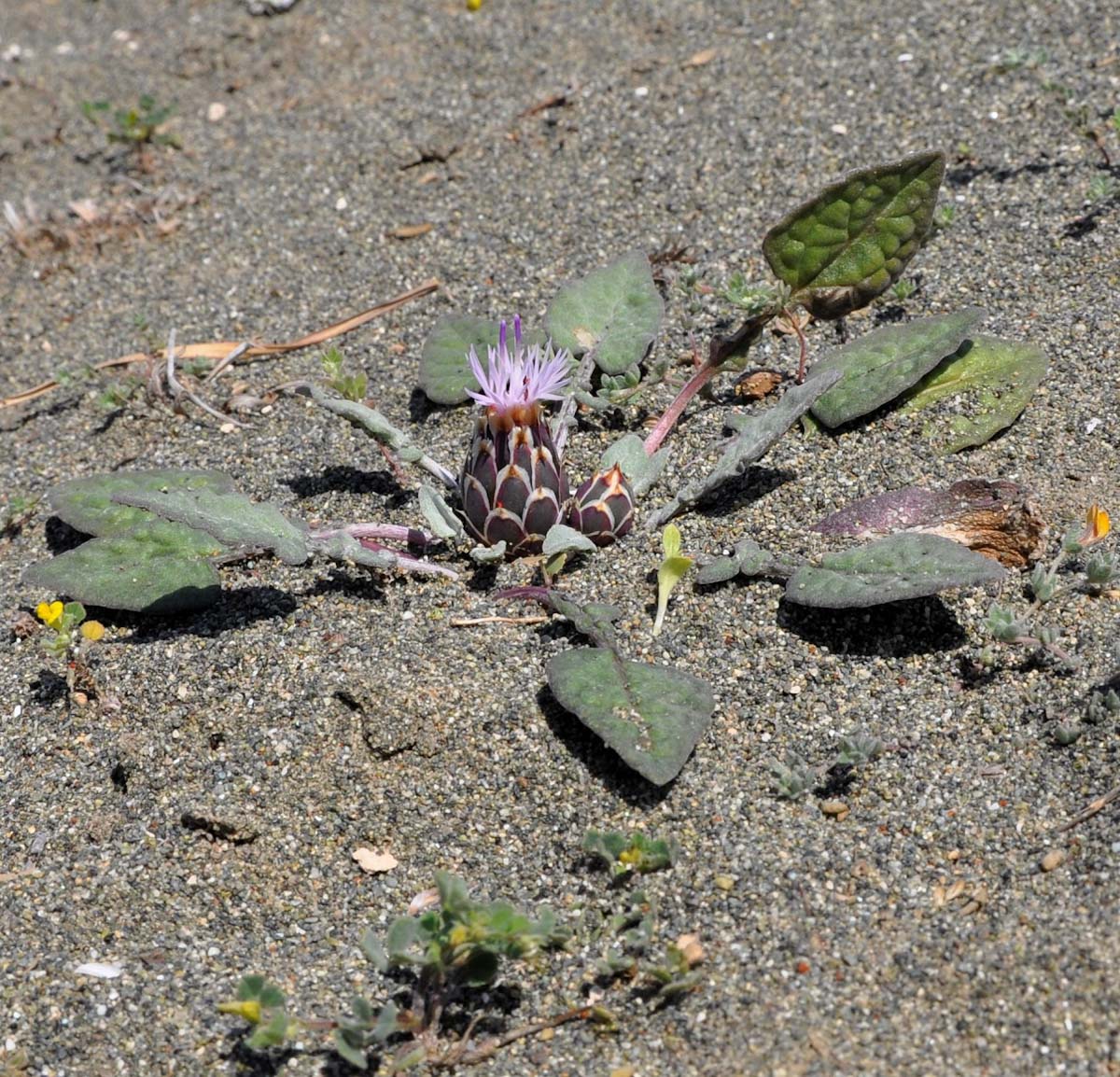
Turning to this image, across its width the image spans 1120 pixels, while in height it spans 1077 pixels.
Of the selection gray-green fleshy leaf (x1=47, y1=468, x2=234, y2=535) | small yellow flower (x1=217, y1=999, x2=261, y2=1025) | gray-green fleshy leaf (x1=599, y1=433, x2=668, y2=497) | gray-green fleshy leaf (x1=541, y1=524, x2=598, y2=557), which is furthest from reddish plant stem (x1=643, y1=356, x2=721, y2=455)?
small yellow flower (x1=217, y1=999, x2=261, y2=1025)

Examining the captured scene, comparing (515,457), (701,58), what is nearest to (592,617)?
(515,457)

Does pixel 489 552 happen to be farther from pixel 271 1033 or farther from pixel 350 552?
pixel 271 1033

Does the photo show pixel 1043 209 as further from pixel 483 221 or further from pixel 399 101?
pixel 399 101

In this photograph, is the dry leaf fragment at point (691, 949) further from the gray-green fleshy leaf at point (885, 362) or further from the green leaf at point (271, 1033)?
the gray-green fleshy leaf at point (885, 362)

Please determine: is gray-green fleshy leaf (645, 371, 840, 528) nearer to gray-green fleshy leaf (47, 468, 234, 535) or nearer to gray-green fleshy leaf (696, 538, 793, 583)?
gray-green fleshy leaf (696, 538, 793, 583)

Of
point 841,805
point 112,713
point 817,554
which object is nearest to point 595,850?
point 841,805
